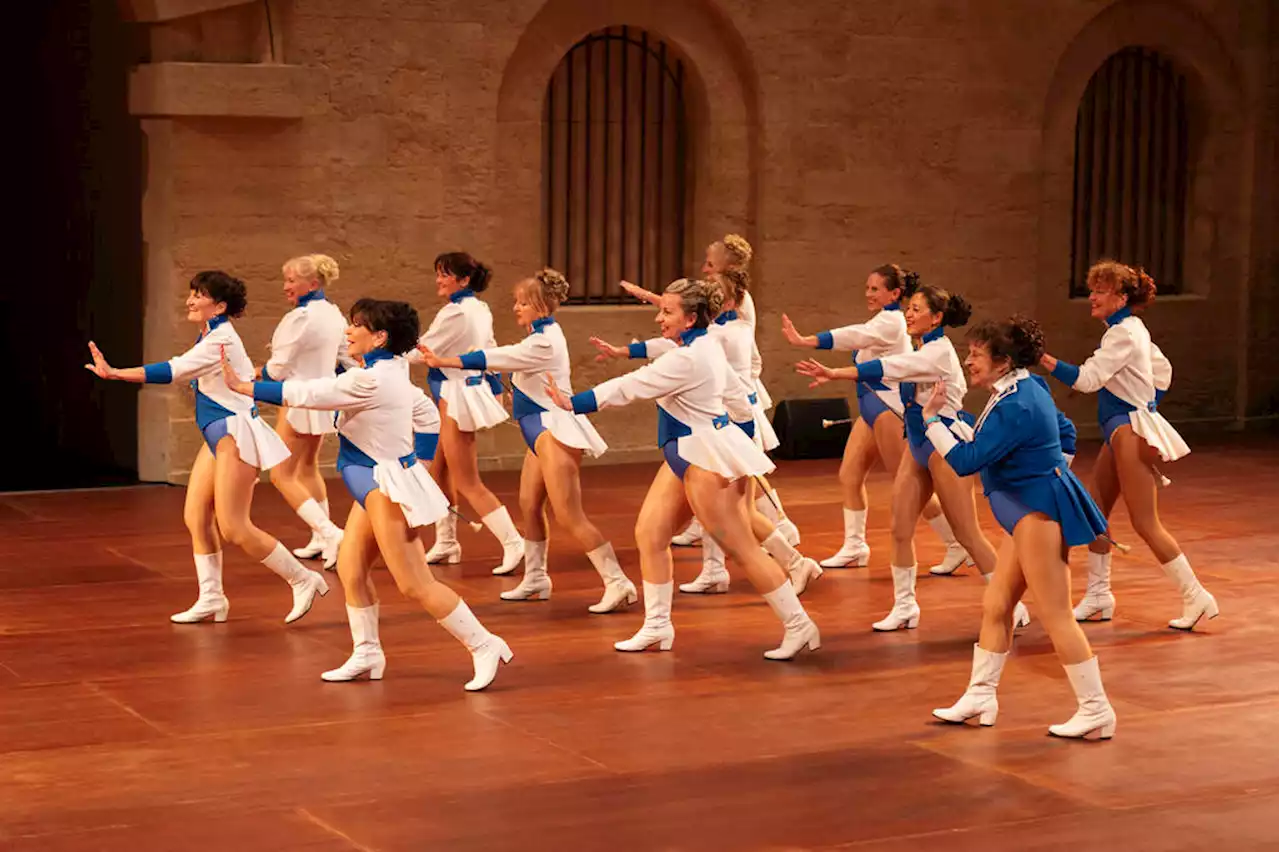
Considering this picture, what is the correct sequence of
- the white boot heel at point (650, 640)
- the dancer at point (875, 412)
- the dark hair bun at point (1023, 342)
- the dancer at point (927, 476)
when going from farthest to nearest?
the dancer at point (875, 412) < the dancer at point (927, 476) < the white boot heel at point (650, 640) < the dark hair bun at point (1023, 342)

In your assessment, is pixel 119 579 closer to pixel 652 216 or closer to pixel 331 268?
pixel 331 268

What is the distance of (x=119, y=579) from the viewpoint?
10375 millimetres

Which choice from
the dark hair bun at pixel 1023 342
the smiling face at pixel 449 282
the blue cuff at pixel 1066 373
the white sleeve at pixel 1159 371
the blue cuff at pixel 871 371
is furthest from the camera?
the smiling face at pixel 449 282

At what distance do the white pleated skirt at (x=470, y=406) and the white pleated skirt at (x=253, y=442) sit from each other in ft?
4.58

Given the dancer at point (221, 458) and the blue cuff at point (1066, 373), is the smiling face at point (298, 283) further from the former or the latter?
the blue cuff at point (1066, 373)

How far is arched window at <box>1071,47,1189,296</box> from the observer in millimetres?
17406

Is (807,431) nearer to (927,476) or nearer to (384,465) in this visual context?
(927,476)

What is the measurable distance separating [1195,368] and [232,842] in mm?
13466

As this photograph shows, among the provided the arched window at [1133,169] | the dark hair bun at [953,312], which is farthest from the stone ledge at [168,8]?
the arched window at [1133,169]

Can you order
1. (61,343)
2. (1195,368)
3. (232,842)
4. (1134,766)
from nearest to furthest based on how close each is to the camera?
(232,842) < (1134,766) < (61,343) < (1195,368)

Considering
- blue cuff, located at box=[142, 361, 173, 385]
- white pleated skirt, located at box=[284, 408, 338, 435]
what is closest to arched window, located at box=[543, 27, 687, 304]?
white pleated skirt, located at box=[284, 408, 338, 435]

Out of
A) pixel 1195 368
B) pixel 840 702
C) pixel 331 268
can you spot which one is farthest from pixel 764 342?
pixel 840 702

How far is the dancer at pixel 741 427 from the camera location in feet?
32.5

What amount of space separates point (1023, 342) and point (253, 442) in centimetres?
359
